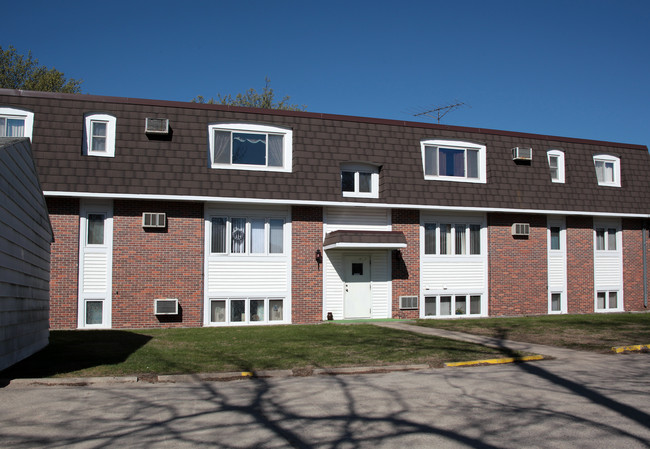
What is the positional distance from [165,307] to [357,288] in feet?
20.0

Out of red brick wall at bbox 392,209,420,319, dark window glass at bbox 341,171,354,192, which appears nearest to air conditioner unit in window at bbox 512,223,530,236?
red brick wall at bbox 392,209,420,319

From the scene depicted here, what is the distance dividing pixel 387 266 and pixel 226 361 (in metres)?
10.0

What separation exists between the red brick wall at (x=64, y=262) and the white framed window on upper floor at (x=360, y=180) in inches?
321

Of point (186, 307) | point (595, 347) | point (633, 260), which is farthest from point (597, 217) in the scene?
point (186, 307)

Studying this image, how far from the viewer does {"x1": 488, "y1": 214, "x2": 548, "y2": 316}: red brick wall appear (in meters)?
21.0

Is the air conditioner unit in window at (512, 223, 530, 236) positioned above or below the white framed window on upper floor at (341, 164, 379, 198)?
below

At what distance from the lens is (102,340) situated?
13555mm

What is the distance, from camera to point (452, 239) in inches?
819

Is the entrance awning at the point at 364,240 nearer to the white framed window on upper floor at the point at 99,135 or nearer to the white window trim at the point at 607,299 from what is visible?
the white framed window on upper floor at the point at 99,135

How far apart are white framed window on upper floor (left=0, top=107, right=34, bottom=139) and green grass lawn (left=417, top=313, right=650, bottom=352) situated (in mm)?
12555

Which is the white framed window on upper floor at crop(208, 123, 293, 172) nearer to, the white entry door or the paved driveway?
the white entry door

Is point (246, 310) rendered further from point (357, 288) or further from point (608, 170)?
point (608, 170)

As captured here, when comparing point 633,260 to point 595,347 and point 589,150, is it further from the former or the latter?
point 595,347

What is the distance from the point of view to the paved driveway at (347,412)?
5863 millimetres
